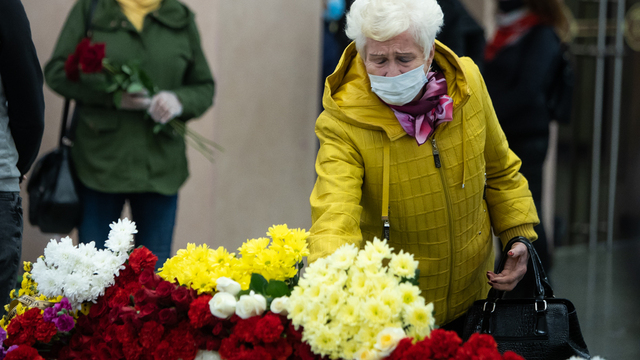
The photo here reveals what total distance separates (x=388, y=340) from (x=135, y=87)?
2.57m

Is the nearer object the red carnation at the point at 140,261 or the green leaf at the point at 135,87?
the red carnation at the point at 140,261

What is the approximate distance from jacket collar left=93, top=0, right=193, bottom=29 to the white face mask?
2146 millimetres

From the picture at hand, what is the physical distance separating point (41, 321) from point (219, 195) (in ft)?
11.9

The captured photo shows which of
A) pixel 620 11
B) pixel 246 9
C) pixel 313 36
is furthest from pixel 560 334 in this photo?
pixel 620 11

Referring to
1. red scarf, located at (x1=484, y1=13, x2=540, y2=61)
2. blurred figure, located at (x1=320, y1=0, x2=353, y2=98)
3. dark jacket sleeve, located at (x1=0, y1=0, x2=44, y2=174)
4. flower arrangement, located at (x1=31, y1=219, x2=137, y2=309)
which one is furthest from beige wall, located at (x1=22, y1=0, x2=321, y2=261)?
flower arrangement, located at (x1=31, y1=219, x2=137, y2=309)

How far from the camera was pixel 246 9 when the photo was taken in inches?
219

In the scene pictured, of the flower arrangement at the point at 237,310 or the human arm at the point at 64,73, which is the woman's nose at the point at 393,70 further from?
the human arm at the point at 64,73

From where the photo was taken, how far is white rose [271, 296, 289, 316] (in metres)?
1.70

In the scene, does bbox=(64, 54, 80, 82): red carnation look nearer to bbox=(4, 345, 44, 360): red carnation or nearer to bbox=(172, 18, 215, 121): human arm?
bbox=(172, 18, 215, 121): human arm

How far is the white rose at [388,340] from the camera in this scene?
157 cm

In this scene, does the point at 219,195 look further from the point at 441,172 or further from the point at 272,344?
the point at 272,344

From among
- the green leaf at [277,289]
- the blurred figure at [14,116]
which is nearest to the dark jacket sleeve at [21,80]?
the blurred figure at [14,116]

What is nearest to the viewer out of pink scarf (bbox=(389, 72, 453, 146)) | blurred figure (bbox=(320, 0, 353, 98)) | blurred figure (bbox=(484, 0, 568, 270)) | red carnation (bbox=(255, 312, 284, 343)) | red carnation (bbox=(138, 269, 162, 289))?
red carnation (bbox=(255, 312, 284, 343))

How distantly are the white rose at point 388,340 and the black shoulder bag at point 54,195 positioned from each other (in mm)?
2613
